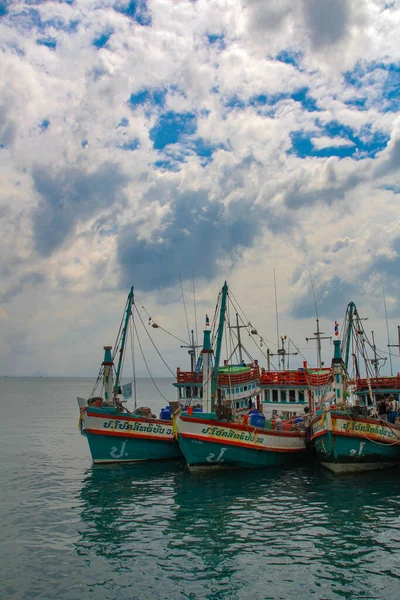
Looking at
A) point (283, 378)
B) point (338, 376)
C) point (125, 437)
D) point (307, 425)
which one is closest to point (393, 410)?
point (307, 425)

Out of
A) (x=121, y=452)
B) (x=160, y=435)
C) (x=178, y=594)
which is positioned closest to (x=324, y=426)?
(x=160, y=435)

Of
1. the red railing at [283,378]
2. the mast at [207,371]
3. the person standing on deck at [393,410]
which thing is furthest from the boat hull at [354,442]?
the red railing at [283,378]

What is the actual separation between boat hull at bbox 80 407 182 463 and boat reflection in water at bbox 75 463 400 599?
12.5 ft

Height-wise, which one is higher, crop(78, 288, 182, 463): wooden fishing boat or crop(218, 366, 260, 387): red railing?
crop(218, 366, 260, 387): red railing

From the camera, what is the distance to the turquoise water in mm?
11977

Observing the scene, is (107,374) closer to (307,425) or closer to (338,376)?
(307,425)

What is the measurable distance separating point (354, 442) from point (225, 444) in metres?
6.93

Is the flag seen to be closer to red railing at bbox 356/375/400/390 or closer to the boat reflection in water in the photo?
the boat reflection in water

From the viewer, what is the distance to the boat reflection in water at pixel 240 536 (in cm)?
1199

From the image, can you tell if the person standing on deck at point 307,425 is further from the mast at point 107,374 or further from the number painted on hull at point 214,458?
the mast at point 107,374

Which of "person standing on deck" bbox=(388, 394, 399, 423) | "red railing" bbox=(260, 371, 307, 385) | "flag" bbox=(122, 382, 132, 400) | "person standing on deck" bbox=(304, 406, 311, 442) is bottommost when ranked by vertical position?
"person standing on deck" bbox=(304, 406, 311, 442)

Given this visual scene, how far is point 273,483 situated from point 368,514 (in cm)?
629

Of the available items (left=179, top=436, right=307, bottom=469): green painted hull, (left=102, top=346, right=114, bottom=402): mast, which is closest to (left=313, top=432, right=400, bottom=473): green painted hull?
(left=179, top=436, right=307, bottom=469): green painted hull

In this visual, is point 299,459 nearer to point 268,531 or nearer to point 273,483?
point 273,483
